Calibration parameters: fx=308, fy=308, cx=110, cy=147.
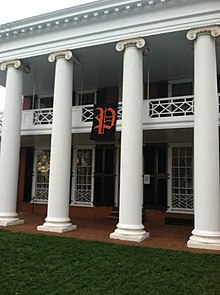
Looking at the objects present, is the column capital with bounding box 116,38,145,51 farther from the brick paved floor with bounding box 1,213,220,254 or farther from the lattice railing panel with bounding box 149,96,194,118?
the brick paved floor with bounding box 1,213,220,254

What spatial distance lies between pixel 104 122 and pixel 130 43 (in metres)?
2.76

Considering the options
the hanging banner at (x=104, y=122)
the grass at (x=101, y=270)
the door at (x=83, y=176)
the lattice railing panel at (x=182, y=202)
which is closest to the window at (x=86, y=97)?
the door at (x=83, y=176)

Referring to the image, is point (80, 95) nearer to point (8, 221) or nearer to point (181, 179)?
point (181, 179)

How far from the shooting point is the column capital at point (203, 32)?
895 centimetres

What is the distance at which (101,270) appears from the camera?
6355mm

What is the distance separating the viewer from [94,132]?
1080cm

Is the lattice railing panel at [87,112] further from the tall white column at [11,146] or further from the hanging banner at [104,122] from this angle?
the tall white column at [11,146]

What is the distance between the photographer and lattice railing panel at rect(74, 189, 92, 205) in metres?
15.0

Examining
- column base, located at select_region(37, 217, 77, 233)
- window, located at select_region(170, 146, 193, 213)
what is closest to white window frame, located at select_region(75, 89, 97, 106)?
window, located at select_region(170, 146, 193, 213)

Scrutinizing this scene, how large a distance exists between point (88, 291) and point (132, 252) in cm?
244

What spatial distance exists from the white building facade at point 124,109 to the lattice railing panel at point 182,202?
0.04 meters

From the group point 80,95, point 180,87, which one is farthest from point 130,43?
point 80,95

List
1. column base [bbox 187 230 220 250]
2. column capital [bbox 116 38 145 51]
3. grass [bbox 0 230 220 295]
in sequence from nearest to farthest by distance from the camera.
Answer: grass [bbox 0 230 220 295], column base [bbox 187 230 220 250], column capital [bbox 116 38 145 51]

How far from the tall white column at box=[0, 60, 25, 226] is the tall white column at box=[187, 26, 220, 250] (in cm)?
669
